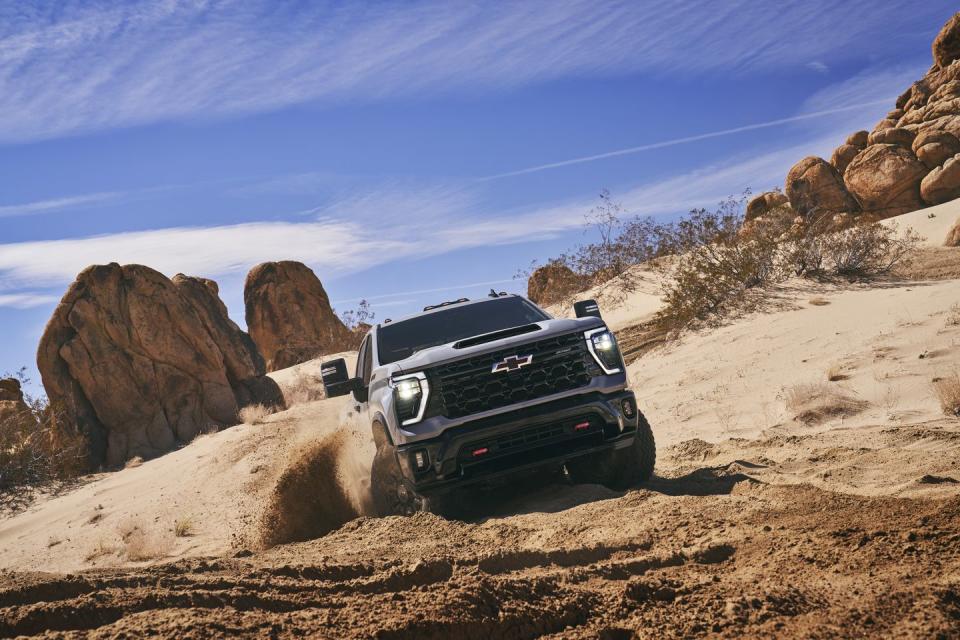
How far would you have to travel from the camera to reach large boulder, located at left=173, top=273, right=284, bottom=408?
26219mm

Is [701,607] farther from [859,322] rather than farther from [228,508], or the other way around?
[859,322]

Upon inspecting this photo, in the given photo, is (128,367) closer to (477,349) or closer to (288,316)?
(288,316)

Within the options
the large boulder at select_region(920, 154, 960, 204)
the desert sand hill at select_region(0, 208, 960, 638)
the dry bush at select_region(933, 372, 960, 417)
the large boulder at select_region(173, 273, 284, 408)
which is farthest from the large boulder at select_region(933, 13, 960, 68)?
the dry bush at select_region(933, 372, 960, 417)

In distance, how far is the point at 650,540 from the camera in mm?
5289

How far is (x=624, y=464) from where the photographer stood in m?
7.35

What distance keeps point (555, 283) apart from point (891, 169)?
2107 centimetres

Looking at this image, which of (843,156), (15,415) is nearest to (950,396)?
(15,415)

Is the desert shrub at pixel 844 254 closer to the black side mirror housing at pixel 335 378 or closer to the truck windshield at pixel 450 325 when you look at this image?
the truck windshield at pixel 450 325

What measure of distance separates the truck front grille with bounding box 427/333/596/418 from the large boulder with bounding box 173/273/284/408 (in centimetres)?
2031

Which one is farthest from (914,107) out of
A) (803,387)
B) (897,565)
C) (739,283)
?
(897,565)

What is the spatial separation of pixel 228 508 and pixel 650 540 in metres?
8.92

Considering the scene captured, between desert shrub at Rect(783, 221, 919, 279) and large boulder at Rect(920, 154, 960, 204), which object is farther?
large boulder at Rect(920, 154, 960, 204)

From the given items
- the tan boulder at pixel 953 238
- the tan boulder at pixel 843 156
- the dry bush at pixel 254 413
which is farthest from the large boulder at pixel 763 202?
the dry bush at pixel 254 413

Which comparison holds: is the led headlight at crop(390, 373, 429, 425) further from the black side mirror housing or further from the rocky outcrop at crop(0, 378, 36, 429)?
the rocky outcrop at crop(0, 378, 36, 429)
